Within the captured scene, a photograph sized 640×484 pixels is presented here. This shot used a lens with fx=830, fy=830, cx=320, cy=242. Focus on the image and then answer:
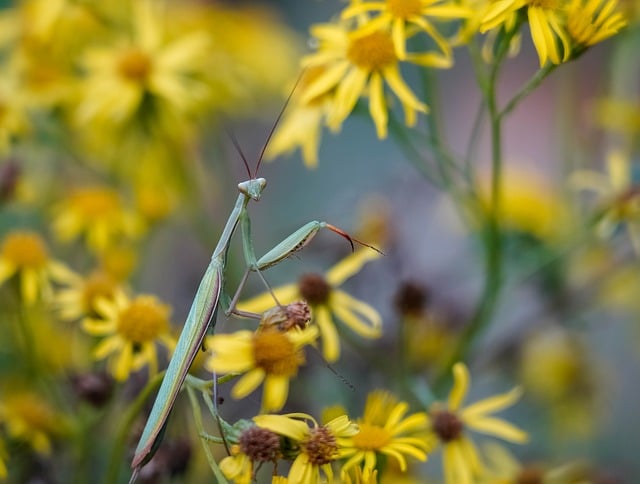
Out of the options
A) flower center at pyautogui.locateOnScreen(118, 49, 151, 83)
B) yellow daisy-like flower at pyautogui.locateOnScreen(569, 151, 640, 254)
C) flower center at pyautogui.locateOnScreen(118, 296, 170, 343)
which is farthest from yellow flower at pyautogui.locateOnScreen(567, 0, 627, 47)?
flower center at pyautogui.locateOnScreen(118, 49, 151, 83)

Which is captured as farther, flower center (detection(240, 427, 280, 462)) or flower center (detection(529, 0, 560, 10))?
flower center (detection(529, 0, 560, 10))

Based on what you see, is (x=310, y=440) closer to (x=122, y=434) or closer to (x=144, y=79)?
(x=122, y=434)

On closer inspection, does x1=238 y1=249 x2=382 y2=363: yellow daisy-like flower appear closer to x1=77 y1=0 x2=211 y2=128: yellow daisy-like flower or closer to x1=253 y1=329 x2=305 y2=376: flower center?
x1=253 y1=329 x2=305 y2=376: flower center

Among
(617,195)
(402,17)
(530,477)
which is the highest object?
(402,17)

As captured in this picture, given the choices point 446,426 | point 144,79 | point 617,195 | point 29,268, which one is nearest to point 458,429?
point 446,426

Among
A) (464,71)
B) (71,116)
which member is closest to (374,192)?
(71,116)

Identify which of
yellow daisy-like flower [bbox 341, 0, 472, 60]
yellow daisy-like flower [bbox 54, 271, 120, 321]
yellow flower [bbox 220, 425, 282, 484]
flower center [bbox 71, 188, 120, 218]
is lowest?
yellow flower [bbox 220, 425, 282, 484]
